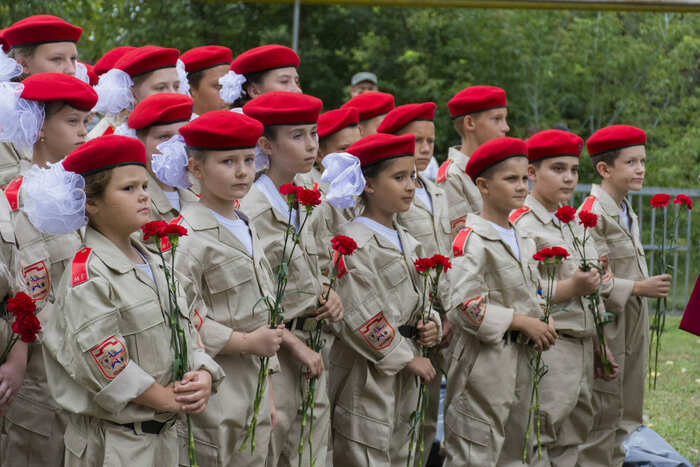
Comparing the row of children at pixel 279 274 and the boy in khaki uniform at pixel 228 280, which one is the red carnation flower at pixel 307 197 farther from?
the boy in khaki uniform at pixel 228 280

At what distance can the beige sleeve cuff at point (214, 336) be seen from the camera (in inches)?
149

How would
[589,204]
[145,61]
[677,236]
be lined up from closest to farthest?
1. [145,61]
2. [589,204]
3. [677,236]

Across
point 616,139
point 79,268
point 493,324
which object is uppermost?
point 79,268

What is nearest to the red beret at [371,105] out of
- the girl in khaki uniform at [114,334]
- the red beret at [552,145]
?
the red beret at [552,145]

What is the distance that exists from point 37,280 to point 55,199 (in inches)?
31.1

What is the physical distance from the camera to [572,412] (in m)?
5.76

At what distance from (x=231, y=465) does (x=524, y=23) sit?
11814mm

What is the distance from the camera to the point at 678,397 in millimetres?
7855

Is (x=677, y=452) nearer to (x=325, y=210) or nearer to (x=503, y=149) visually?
(x=503, y=149)

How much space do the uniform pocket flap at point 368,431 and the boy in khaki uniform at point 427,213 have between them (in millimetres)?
794

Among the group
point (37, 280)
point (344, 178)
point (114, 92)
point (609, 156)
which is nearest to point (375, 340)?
point (344, 178)

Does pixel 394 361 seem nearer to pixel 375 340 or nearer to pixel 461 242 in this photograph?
pixel 375 340

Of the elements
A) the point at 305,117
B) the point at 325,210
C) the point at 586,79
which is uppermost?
the point at 305,117

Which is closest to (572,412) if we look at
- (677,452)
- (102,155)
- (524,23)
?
(677,452)
